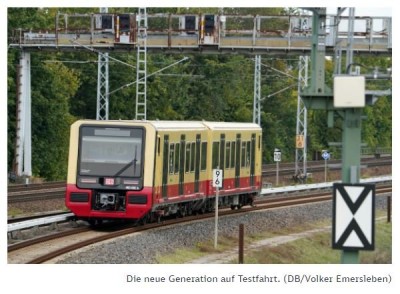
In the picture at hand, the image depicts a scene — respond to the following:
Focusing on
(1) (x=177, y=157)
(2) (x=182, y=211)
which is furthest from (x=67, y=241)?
(2) (x=182, y=211)

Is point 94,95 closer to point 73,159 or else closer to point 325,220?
point 325,220

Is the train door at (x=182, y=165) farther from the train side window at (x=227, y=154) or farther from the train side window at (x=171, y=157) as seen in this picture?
the train side window at (x=227, y=154)

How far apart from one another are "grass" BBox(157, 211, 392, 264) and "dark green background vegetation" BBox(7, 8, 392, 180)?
63.3ft

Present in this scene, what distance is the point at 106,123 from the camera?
27875 mm

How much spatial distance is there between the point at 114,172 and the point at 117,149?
1.59ft

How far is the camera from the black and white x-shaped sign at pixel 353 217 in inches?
545

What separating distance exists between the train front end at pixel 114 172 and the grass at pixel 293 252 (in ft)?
5.86

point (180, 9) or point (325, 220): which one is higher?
point (180, 9)

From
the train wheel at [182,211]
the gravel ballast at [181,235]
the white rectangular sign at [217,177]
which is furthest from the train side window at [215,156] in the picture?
the white rectangular sign at [217,177]

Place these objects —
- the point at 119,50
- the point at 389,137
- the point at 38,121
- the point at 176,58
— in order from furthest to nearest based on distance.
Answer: the point at 389,137 < the point at 176,58 < the point at 38,121 < the point at 119,50

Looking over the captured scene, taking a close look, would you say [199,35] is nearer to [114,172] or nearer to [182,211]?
[182,211]

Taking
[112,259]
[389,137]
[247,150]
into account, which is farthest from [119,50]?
[389,137]

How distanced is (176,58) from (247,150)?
111ft

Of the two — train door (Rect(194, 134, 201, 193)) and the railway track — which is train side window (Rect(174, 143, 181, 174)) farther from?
train door (Rect(194, 134, 201, 193))
